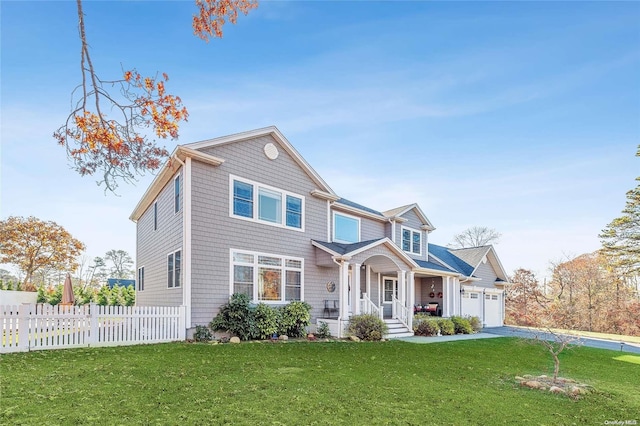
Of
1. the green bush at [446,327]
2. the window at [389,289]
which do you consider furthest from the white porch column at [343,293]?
the green bush at [446,327]

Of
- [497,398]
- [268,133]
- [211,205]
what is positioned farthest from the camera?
[268,133]

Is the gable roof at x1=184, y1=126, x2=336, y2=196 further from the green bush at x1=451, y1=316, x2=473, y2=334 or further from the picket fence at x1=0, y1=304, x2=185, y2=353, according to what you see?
the green bush at x1=451, y1=316, x2=473, y2=334

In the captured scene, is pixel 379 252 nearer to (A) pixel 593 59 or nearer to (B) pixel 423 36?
(B) pixel 423 36

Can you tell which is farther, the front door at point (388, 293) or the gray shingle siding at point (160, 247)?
the front door at point (388, 293)

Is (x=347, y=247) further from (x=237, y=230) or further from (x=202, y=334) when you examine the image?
(x=202, y=334)

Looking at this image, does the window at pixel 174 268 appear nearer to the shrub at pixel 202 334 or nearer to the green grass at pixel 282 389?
the shrub at pixel 202 334

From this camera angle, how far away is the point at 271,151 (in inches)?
547

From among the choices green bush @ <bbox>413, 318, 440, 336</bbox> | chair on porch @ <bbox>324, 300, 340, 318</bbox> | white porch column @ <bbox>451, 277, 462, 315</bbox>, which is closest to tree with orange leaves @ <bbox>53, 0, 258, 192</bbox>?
chair on porch @ <bbox>324, 300, 340, 318</bbox>

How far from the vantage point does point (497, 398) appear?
5848 mm

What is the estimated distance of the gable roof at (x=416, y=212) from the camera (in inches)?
774

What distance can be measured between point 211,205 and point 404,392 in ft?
26.5

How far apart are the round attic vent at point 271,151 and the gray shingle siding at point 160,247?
2.98m

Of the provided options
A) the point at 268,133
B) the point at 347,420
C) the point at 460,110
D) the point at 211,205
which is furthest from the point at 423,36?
the point at 347,420

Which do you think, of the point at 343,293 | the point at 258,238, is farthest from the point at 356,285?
the point at 258,238
